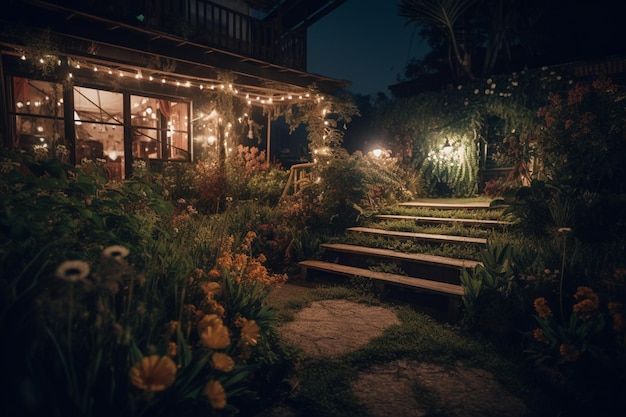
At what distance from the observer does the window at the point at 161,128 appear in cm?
1034

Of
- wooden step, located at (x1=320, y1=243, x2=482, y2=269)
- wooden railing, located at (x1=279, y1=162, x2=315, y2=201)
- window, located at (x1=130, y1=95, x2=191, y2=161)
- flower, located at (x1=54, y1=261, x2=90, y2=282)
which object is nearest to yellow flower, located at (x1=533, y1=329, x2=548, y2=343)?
wooden step, located at (x1=320, y1=243, x2=482, y2=269)

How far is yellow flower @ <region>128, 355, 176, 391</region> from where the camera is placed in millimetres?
1444

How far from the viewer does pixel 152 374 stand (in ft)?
4.84

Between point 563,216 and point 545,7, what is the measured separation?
9.89 metres

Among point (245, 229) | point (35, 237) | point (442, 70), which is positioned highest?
point (442, 70)

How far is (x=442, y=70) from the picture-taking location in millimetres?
14906

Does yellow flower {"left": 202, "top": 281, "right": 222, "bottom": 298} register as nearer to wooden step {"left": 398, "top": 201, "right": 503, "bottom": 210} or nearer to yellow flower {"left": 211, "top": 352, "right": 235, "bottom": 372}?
yellow flower {"left": 211, "top": 352, "right": 235, "bottom": 372}

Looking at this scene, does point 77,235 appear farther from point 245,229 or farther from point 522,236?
point 522,236

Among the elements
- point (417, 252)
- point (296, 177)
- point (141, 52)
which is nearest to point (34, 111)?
point (141, 52)

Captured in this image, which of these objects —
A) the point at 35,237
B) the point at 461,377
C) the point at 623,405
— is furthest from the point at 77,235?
the point at 623,405

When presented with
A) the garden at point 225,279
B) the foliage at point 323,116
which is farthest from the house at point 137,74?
the garden at point 225,279

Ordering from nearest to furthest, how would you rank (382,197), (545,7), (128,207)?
(128,207)
(382,197)
(545,7)

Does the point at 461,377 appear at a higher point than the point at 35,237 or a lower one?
lower

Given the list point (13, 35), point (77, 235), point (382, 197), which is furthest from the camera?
point (382, 197)
